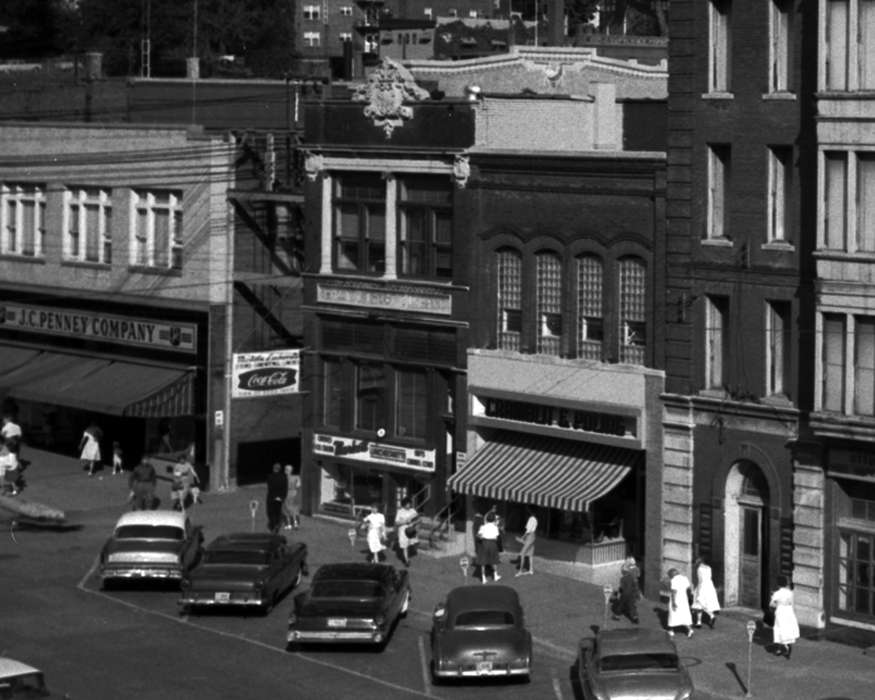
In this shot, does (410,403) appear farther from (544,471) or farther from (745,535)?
(745,535)

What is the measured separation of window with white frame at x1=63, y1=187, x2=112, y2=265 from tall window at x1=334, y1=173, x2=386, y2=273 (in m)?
11.8

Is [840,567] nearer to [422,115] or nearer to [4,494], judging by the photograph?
[422,115]

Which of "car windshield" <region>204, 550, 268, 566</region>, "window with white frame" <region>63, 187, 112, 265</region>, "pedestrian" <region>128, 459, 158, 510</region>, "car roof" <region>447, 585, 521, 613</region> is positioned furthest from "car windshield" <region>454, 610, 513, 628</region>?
"window with white frame" <region>63, 187, 112, 265</region>

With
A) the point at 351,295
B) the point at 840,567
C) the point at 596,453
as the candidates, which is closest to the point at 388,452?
the point at 351,295

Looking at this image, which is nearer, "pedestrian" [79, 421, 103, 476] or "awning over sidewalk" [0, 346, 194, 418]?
"awning over sidewalk" [0, 346, 194, 418]

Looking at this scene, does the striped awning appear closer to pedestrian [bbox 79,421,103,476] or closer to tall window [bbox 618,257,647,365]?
tall window [bbox 618,257,647,365]

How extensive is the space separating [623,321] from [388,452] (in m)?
8.96

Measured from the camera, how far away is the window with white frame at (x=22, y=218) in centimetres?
6612

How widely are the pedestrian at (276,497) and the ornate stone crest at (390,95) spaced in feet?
28.2

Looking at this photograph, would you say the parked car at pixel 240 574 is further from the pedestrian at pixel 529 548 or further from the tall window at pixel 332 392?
the tall window at pixel 332 392

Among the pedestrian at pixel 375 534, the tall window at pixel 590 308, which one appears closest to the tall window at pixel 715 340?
the tall window at pixel 590 308

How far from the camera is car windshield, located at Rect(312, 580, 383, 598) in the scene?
3944 centimetres

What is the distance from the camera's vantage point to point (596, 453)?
151 ft

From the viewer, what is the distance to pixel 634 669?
111ft
